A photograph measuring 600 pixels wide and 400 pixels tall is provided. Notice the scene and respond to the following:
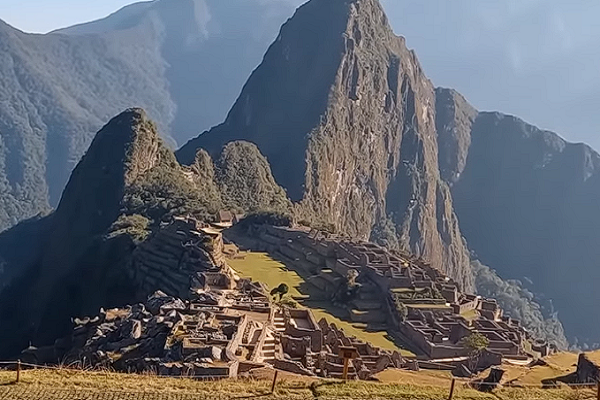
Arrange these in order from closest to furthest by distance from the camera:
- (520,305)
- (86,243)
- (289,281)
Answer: (289,281) → (86,243) → (520,305)

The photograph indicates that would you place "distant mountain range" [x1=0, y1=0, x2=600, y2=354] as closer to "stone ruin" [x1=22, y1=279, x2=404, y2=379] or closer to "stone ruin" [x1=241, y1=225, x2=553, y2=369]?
"stone ruin" [x1=241, y1=225, x2=553, y2=369]

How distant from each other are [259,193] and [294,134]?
2435 centimetres

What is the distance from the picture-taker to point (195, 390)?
12.3 m

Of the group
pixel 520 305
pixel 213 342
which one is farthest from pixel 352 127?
pixel 213 342

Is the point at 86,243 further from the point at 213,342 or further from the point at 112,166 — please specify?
the point at 213,342

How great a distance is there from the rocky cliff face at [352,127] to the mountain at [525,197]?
65.3ft

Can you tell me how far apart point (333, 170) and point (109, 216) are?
131ft

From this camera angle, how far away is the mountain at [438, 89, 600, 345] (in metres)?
132

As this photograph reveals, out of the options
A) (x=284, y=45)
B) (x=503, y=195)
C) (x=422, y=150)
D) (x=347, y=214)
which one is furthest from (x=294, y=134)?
(x=503, y=195)

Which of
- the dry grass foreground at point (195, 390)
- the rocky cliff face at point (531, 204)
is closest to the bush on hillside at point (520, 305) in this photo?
the rocky cliff face at point (531, 204)

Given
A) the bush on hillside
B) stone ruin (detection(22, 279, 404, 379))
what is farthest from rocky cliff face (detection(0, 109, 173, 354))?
the bush on hillside

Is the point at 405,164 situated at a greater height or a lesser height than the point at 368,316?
greater

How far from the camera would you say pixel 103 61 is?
180 meters

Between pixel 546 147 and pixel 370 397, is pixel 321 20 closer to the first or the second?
pixel 546 147
